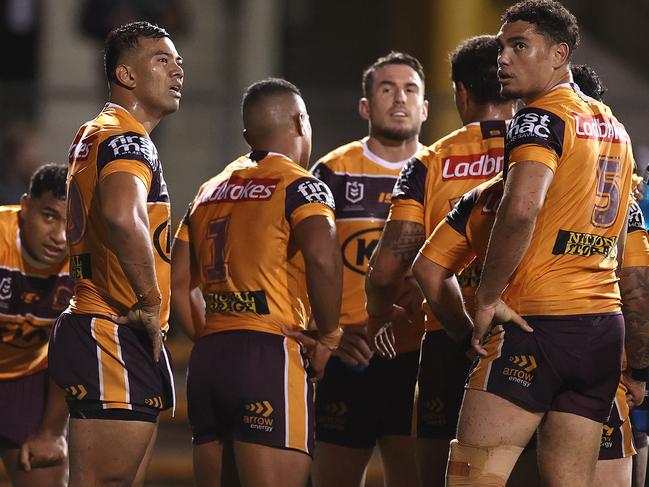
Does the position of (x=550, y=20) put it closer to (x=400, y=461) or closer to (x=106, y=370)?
(x=106, y=370)

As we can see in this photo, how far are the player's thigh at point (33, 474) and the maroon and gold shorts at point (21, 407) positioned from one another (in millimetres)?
49

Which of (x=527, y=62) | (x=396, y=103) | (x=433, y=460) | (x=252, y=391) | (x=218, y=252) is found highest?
A: (x=527, y=62)

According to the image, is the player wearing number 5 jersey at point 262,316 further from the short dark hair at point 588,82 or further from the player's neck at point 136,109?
the short dark hair at point 588,82

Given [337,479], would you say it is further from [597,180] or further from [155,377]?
[597,180]

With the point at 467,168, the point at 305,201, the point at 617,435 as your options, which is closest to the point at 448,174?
the point at 467,168

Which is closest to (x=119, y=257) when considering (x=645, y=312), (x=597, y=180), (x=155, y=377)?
(x=155, y=377)

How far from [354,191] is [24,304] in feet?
6.22

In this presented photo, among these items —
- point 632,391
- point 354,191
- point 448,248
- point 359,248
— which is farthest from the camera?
point 354,191

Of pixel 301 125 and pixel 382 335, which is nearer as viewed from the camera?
pixel 301 125

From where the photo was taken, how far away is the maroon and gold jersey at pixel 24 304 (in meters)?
6.55

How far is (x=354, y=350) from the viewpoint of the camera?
643 centimetres

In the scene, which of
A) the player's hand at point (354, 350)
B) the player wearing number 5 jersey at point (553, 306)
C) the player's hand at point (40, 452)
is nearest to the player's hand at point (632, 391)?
the player wearing number 5 jersey at point (553, 306)

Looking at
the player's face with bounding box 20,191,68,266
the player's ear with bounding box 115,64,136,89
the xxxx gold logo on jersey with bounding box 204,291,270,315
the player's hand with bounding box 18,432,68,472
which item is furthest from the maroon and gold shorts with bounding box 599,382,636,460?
the player's face with bounding box 20,191,68,266

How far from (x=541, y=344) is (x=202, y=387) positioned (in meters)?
1.66
